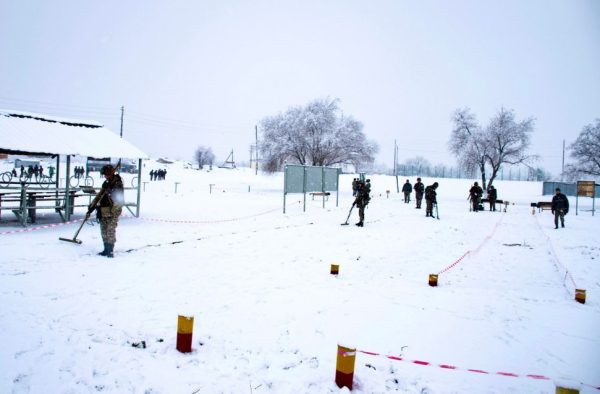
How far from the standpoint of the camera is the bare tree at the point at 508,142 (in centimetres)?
4100

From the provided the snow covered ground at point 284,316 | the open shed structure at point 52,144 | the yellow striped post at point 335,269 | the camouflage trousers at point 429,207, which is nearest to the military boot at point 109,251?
the snow covered ground at point 284,316

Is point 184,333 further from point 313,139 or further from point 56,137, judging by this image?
point 313,139

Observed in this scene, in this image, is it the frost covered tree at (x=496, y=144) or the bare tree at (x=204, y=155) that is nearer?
the frost covered tree at (x=496, y=144)

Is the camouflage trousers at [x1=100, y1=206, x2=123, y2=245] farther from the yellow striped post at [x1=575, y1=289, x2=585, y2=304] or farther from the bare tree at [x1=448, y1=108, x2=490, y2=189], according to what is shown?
the bare tree at [x1=448, y1=108, x2=490, y2=189]

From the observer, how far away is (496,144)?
136 ft

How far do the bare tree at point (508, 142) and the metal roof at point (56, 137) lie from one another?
1467 inches

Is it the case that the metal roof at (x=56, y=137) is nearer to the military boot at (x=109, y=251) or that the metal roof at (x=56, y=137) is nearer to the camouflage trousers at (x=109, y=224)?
the camouflage trousers at (x=109, y=224)

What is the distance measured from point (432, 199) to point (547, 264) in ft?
32.1

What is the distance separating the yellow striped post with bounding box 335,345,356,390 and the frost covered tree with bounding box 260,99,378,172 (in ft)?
127

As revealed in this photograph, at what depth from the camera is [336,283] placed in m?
7.66

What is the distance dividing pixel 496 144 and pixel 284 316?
4242cm

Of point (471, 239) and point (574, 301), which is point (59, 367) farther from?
point (471, 239)

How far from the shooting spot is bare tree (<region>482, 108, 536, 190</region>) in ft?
135

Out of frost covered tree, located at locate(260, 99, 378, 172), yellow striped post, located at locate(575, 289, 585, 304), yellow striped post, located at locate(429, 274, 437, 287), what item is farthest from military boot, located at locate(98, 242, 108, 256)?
frost covered tree, located at locate(260, 99, 378, 172)
